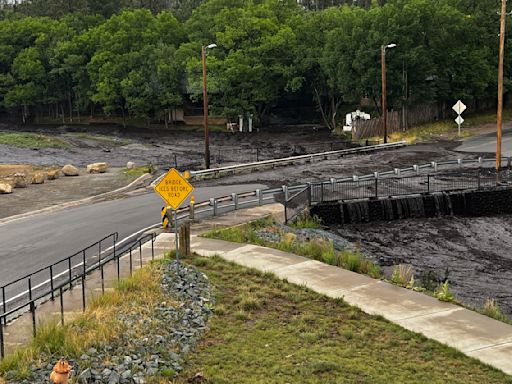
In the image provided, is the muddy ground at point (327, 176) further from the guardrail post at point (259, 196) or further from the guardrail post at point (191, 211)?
the guardrail post at point (191, 211)

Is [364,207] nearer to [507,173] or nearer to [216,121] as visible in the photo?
[507,173]

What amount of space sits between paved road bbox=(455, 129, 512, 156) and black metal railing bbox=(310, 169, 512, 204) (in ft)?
44.5

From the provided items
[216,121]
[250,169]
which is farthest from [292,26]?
[250,169]

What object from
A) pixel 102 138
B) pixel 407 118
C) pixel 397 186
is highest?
pixel 407 118

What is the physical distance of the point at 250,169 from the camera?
133 feet

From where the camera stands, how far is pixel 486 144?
166ft

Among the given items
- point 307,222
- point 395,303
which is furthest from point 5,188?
point 395,303

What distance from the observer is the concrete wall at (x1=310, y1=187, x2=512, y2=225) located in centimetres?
2833

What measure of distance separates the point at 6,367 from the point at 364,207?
67.2 ft

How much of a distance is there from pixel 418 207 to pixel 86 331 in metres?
20.4

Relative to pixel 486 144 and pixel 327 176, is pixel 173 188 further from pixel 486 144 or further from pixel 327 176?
pixel 486 144

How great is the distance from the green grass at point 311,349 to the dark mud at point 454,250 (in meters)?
4.72

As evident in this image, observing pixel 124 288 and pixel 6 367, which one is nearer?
pixel 6 367

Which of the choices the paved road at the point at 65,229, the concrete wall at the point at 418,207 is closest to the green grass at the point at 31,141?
the paved road at the point at 65,229
